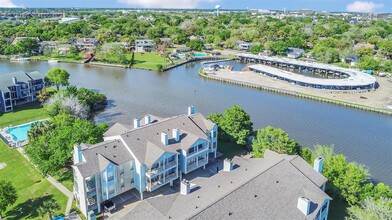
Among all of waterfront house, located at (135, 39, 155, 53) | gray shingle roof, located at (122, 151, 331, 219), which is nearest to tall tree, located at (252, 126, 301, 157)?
gray shingle roof, located at (122, 151, 331, 219)

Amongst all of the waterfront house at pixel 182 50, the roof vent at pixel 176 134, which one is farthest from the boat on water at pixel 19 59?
the roof vent at pixel 176 134

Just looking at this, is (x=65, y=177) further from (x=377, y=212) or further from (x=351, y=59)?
(x=351, y=59)

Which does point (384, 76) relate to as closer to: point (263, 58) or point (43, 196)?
point (263, 58)

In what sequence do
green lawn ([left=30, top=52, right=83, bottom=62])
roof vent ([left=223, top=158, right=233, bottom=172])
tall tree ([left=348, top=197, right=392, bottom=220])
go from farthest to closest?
green lawn ([left=30, top=52, right=83, bottom=62]) < roof vent ([left=223, top=158, right=233, bottom=172]) < tall tree ([left=348, top=197, right=392, bottom=220])

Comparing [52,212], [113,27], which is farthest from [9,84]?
[113,27]

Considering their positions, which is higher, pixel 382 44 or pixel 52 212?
pixel 382 44

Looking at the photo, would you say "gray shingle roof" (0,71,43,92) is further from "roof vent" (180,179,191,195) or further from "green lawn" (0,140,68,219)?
"roof vent" (180,179,191,195)

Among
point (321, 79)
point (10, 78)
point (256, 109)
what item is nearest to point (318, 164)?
point (256, 109)
